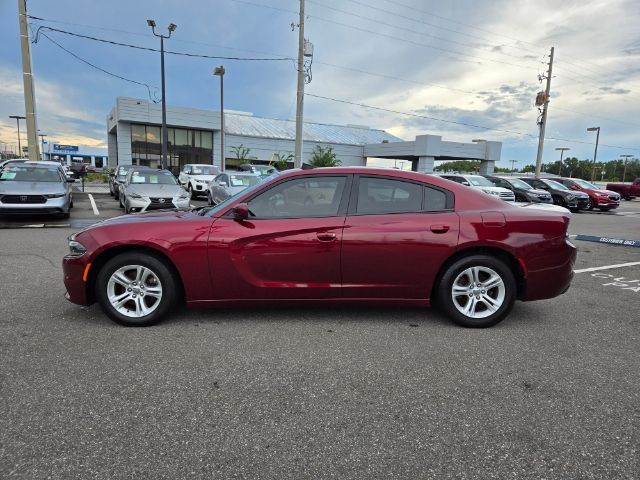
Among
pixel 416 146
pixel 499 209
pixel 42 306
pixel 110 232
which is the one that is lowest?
pixel 42 306

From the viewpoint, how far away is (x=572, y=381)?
317cm

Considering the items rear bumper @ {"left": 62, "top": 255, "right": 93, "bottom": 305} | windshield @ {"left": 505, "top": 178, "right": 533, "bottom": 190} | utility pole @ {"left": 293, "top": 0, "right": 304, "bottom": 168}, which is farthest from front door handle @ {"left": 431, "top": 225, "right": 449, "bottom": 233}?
windshield @ {"left": 505, "top": 178, "right": 533, "bottom": 190}

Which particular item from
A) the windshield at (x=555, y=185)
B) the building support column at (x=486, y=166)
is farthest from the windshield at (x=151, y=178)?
the building support column at (x=486, y=166)

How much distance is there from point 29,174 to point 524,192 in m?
18.9

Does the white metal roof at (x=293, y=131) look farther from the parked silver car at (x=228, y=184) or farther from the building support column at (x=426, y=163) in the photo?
the parked silver car at (x=228, y=184)

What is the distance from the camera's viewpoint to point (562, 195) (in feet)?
68.5

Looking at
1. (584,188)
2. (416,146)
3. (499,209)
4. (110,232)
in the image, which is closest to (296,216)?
(110,232)

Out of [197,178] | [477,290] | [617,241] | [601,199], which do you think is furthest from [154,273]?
[601,199]

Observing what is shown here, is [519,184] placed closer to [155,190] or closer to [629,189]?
[155,190]

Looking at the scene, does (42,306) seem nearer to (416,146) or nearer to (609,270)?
(609,270)

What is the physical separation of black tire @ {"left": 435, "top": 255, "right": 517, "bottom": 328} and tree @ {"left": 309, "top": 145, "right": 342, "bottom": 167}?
135 ft

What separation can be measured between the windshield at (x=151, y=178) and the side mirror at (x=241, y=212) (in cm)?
1014

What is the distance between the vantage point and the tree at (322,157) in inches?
1812

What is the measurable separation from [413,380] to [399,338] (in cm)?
78
